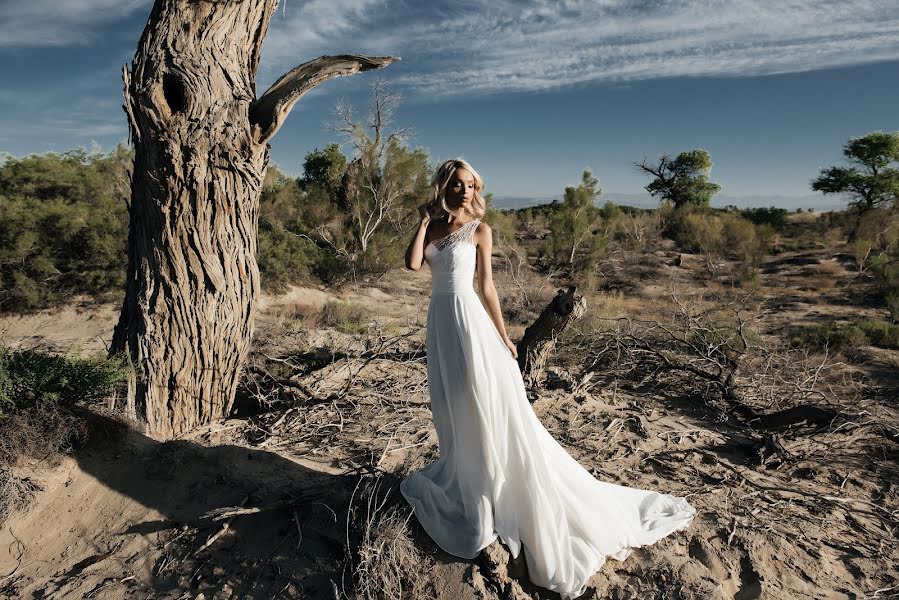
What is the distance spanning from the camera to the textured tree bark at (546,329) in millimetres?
5207

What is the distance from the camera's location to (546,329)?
541cm

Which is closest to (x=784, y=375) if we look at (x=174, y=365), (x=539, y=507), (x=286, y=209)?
(x=539, y=507)

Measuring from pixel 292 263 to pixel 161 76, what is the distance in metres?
9.75

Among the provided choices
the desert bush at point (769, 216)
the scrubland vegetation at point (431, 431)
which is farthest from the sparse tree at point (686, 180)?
the scrubland vegetation at point (431, 431)

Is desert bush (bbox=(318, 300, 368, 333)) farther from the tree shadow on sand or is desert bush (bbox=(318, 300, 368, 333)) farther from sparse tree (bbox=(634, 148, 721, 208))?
sparse tree (bbox=(634, 148, 721, 208))

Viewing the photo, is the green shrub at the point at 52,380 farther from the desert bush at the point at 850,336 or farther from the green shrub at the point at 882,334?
the green shrub at the point at 882,334

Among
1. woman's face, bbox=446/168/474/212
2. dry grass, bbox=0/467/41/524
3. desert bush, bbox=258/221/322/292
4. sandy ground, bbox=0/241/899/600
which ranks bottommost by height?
sandy ground, bbox=0/241/899/600

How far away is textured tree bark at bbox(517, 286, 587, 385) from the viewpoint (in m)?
5.21

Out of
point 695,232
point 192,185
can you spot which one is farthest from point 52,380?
point 695,232

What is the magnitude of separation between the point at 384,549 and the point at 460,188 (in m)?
2.00

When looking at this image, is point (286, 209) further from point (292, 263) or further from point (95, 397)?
point (95, 397)

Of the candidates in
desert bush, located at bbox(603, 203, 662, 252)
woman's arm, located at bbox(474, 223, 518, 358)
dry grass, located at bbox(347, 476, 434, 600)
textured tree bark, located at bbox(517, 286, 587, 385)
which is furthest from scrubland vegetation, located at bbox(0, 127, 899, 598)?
desert bush, located at bbox(603, 203, 662, 252)

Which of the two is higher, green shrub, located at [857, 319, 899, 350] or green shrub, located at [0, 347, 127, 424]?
green shrub, located at [0, 347, 127, 424]

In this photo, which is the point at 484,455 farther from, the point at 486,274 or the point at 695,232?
the point at 695,232
